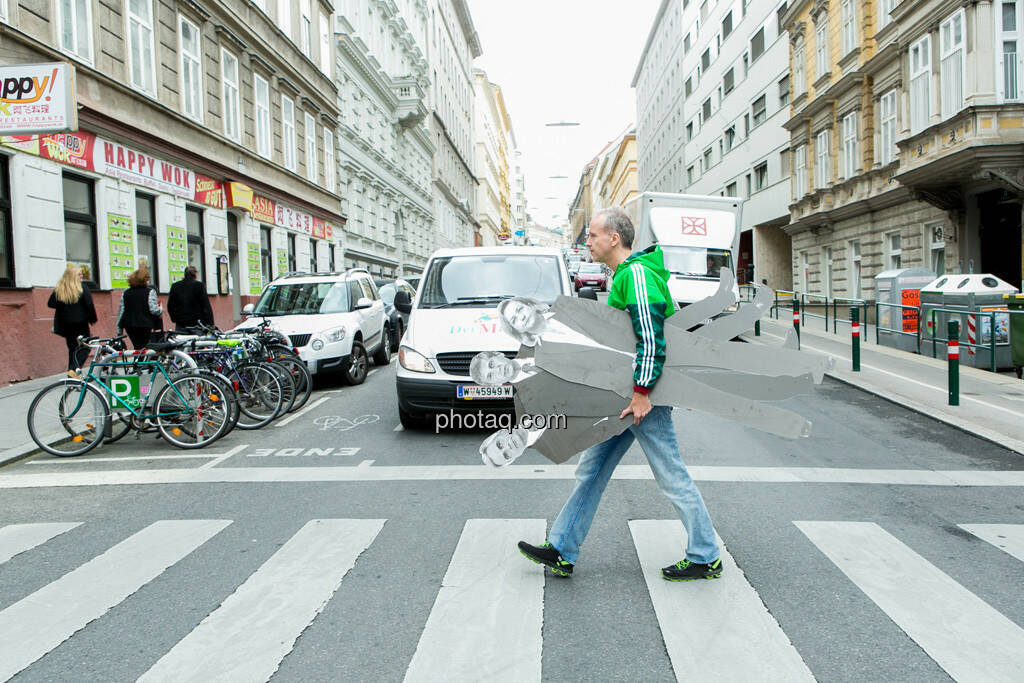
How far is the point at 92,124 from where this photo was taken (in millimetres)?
14188

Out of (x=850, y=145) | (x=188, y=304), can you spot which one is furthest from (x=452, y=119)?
(x=188, y=304)

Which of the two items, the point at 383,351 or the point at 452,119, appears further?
the point at 452,119

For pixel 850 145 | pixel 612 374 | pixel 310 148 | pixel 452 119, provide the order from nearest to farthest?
1. pixel 612 374
2. pixel 850 145
3. pixel 310 148
4. pixel 452 119

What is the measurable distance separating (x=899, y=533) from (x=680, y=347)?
2004 millimetres

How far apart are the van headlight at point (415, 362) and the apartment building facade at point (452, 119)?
4834 centimetres

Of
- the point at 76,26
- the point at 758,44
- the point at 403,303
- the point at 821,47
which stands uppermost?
the point at 758,44

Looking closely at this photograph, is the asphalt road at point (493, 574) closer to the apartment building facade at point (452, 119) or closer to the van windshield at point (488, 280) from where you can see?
the van windshield at point (488, 280)

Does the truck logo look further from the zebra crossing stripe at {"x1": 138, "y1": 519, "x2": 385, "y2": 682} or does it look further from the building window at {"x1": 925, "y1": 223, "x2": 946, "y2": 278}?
the zebra crossing stripe at {"x1": 138, "y1": 519, "x2": 385, "y2": 682}

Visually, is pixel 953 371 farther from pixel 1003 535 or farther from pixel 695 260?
A: pixel 695 260

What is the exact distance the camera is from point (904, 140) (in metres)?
→ 20.7

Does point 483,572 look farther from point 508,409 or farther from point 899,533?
point 508,409

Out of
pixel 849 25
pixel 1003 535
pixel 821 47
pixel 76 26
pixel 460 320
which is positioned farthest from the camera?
pixel 821 47

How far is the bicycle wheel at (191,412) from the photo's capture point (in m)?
7.97

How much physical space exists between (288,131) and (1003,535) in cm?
2418
